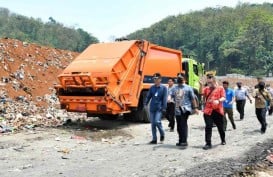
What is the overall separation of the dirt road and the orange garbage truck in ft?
2.43

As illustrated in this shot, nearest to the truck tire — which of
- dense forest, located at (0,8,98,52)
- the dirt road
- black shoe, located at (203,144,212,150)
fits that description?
the dirt road

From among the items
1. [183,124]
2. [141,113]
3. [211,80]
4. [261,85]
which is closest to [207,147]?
[183,124]

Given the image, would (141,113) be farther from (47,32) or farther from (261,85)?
(47,32)

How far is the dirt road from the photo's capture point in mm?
7156

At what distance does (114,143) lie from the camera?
33.8 feet

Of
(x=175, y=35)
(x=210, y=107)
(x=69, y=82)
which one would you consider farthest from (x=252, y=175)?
(x=175, y=35)

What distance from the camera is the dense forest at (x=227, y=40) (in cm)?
7756

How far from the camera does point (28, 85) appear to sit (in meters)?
19.0

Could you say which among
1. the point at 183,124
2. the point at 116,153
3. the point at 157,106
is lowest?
the point at 116,153

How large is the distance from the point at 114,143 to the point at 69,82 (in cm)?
298

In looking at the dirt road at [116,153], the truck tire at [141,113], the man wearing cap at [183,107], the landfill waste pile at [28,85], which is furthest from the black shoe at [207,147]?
the landfill waste pile at [28,85]

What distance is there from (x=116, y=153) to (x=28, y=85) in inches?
443

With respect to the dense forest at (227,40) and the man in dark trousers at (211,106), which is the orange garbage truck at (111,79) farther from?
the dense forest at (227,40)

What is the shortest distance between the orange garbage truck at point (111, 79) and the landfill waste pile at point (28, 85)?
169cm
